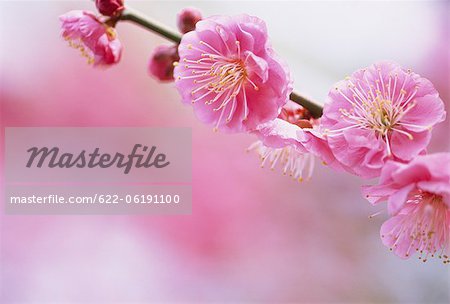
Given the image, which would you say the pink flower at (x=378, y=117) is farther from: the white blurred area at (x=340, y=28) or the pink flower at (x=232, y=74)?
the white blurred area at (x=340, y=28)

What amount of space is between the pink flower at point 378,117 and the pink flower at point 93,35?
0.35m

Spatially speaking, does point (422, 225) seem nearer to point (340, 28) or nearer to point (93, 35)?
point (340, 28)

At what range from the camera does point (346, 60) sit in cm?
110

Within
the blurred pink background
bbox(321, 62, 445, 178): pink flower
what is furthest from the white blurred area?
bbox(321, 62, 445, 178): pink flower

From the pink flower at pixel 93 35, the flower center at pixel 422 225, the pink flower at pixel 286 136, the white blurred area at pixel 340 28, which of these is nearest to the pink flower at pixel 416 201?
the flower center at pixel 422 225

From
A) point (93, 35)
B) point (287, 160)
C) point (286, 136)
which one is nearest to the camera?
point (286, 136)

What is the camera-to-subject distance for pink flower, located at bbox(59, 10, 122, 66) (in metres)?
0.89

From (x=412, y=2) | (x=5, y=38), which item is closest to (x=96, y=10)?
(x=5, y=38)

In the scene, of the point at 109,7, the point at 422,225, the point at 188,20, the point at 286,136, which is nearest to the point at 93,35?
the point at 109,7

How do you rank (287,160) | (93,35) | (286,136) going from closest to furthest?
(286,136) < (93,35) < (287,160)

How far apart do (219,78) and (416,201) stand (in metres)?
0.33

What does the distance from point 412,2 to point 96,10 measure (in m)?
0.59

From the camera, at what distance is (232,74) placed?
830mm

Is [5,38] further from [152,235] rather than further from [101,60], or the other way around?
[152,235]
